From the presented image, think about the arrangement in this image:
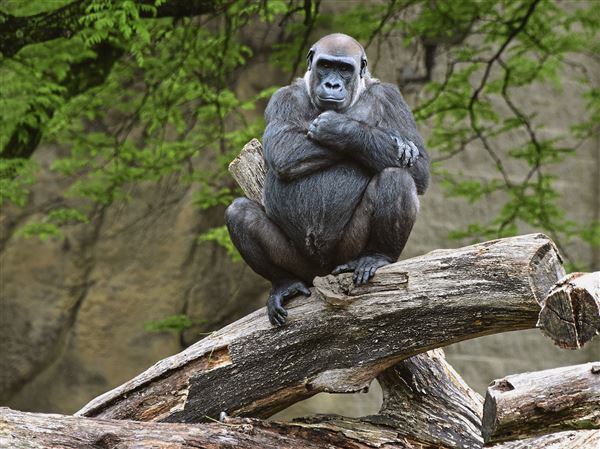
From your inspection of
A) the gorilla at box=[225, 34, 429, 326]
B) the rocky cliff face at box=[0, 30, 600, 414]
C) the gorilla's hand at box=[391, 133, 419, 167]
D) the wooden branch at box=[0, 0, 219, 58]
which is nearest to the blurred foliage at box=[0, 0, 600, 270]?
the wooden branch at box=[0, 0, 219, 58]

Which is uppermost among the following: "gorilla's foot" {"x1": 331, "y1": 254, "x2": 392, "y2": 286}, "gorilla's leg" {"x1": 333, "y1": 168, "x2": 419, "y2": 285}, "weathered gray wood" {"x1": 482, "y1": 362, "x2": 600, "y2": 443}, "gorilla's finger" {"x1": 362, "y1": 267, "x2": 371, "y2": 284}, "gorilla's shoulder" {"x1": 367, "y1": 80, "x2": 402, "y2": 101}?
"gorilla's shoulder" {"x1": 367, "y1": 80, "x2": 402, "y2": 101}

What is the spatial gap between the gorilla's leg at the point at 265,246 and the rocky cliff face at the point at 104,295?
4.26 m

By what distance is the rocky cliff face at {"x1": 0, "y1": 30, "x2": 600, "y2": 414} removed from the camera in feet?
28.5

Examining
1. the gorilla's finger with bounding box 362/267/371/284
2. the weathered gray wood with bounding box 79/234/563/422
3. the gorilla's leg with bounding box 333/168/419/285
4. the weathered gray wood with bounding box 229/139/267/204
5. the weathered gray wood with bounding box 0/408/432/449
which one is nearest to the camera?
the weathered gray wood with bounding box 0/408/432/449

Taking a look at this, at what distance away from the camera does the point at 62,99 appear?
6332 mm

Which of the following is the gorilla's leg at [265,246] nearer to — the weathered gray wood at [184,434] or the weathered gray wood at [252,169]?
the weathered gray wood at [252,169]

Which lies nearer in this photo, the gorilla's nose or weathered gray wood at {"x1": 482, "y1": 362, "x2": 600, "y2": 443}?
weathered gray wood at {"x1": 482, "y1": 362, "x2": 600, "y2": 443}

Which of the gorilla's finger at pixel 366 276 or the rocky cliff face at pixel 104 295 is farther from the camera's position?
the rocky cliff face at pixel 104 295

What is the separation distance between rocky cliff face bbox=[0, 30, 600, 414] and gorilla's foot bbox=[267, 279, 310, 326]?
14.3 feet

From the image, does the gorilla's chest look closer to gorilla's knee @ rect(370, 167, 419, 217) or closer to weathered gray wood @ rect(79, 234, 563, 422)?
gorilla's knee @ rect(370, 167, 419, 217)

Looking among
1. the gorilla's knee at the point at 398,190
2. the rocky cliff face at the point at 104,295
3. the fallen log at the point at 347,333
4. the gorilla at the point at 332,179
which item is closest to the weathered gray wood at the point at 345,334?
the fallen log at the point at 347,333

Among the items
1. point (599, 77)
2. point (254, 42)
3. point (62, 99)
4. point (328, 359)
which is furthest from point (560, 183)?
point (328, 359)

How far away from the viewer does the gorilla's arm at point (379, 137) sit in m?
4.09

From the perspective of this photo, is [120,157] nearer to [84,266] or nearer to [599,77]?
[84,266]
